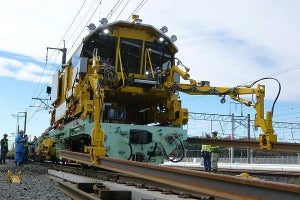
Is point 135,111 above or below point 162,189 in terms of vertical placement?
above

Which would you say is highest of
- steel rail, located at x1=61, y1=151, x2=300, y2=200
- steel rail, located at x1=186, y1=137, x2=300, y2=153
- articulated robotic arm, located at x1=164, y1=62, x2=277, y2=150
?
articulated robotic arm, located at x1=164, y1=62, x2=277, y2=150

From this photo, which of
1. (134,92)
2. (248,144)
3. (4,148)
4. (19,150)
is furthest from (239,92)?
(4,148)

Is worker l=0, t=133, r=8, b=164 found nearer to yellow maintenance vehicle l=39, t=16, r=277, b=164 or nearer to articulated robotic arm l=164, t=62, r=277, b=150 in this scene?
yellow maintenance vehicle l=39, t=16, r=277, b=164

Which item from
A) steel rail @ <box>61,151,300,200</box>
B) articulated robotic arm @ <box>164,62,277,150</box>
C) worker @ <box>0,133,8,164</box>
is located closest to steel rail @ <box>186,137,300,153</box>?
articulated robotic arm @ <box>164,62,277,150</box>

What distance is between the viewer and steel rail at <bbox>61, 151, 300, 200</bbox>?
2984mm

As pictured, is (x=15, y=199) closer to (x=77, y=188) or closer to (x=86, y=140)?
(x=77, y=188)

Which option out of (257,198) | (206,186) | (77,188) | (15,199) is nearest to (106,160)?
(77,188)

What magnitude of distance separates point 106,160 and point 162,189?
70.3 inches

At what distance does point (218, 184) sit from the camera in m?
3.75

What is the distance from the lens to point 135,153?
359 inches

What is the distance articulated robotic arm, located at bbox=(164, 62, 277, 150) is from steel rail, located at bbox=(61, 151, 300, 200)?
3.46 m

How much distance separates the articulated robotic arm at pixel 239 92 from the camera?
8144 millimetres

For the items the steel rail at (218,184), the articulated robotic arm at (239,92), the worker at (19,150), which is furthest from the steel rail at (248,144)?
the worker at (19,150)

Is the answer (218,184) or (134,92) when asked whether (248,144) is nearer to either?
A: (134,92)
